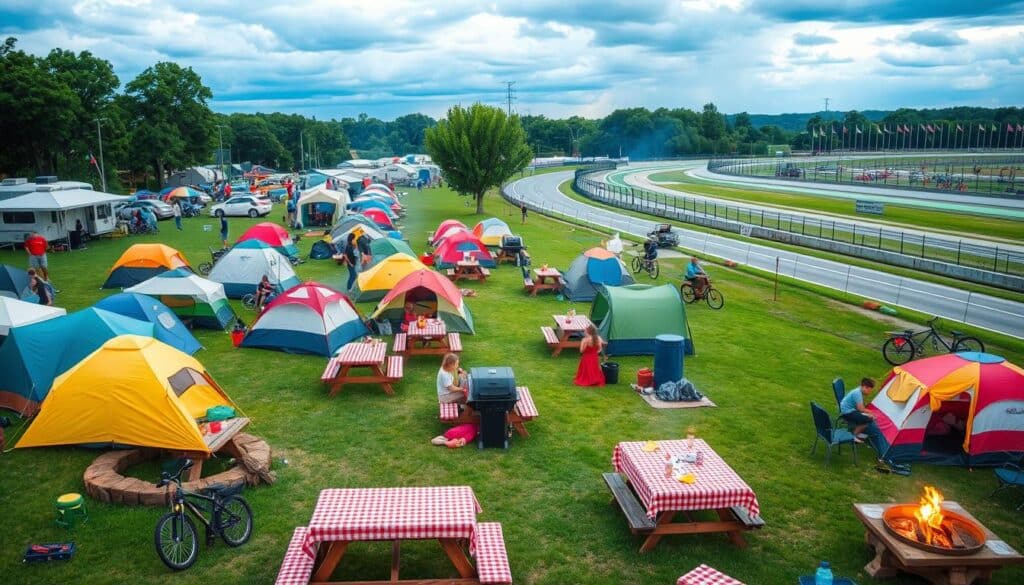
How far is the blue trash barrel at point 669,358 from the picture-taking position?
46.2ft

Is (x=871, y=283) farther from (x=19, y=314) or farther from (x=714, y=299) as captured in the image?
(x=19, y=314)

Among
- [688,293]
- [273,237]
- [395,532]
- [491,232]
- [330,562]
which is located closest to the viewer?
[395,532]

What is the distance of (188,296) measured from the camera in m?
18.7

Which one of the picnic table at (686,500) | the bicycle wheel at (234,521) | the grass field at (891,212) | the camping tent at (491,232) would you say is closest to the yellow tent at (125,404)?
the bicycle wheel at (234,521)

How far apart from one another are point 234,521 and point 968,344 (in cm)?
1846

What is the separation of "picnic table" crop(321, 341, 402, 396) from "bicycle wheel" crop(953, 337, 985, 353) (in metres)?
13.5

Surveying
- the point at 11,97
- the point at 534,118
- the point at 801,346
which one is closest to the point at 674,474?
the point at 801,346

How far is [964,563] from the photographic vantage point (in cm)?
765

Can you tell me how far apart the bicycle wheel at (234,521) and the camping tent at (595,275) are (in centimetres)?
1535

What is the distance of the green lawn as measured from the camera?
8.37m

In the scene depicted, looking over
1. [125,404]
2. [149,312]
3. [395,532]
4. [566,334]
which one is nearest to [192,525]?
[395,532]

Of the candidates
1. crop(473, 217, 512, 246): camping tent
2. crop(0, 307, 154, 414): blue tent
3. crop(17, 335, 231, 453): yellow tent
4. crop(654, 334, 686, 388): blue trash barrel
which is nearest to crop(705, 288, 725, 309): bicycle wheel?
crop(654, 334, 686, 388): blue trash barrel

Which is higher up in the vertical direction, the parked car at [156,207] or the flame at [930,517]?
the parked car at [156,207]

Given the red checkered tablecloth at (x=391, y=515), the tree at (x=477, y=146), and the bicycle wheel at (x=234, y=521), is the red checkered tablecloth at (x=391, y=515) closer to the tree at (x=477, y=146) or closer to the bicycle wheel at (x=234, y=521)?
the bicycle wheel at (x=234, y=521)
